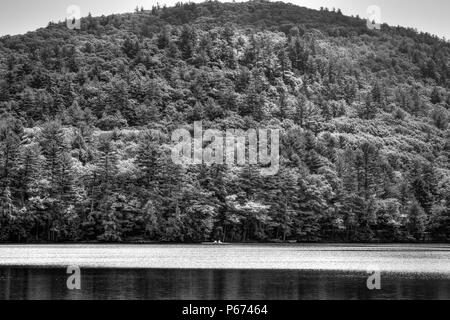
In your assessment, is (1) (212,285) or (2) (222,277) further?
(2) (222,277)

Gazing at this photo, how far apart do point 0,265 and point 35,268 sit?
16.7 ft

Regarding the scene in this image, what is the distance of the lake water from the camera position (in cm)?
4675

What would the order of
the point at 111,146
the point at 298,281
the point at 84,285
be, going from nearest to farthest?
the point at 84,285
the point at 298,281
the point at 111,146

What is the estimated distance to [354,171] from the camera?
500ft

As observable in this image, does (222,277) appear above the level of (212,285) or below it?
below

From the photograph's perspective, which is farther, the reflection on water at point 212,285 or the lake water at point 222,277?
the lake water at point 222,277

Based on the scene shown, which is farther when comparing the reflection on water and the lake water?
the lake water

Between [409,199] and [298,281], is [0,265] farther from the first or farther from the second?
[409,199]

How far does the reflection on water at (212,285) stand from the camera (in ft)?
151

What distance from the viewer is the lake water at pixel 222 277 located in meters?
46.8

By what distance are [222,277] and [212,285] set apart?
5.89 m

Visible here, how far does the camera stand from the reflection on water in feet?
151

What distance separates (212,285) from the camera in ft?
168
